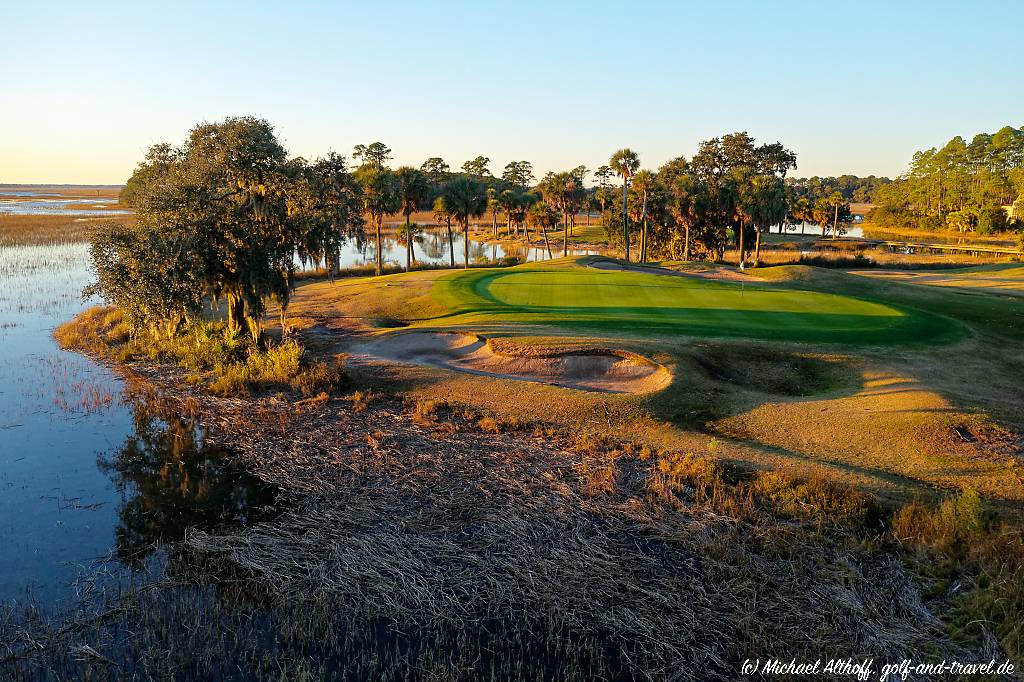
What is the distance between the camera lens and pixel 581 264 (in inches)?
1891

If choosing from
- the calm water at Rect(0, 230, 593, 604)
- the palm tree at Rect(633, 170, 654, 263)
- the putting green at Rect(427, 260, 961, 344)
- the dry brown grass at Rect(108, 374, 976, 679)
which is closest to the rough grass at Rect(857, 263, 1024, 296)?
the putting green at Rect(427, 260, 961, 344)

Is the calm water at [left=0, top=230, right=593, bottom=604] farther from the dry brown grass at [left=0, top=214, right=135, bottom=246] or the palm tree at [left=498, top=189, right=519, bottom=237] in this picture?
the palm tree at [left=498, top=189, right=519, bottom=237]

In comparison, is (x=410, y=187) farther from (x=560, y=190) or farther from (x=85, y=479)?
(x=85, y=479)

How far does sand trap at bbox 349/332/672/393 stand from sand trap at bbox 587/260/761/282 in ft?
78.6

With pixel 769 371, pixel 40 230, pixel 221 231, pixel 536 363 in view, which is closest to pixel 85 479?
pixel 221 231

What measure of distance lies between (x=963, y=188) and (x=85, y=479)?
462 feet

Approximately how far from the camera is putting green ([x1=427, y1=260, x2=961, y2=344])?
25500 mm

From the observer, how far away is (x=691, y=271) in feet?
168

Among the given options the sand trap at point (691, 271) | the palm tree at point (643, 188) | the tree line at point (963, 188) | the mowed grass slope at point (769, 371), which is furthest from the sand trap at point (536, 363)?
the tree line at point (963, 188)

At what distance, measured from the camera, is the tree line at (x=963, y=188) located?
9844 centimetres

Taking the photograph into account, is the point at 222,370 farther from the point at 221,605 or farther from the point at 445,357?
the point at 221,605

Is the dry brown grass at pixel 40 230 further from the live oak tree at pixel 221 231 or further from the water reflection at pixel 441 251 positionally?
the live oak tree at pixel 221 231

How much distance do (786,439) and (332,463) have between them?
12.6 m

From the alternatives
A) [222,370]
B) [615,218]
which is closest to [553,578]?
[222,370]
